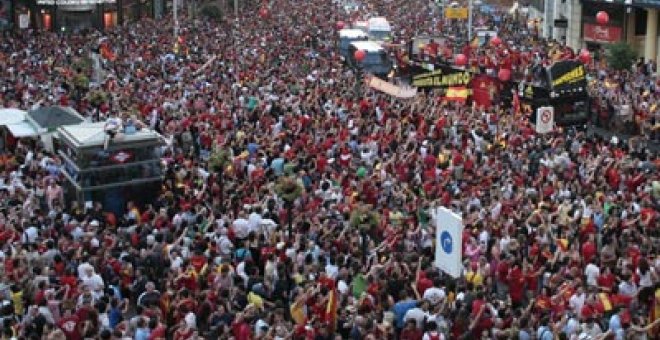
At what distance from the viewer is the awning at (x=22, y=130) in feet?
72.2

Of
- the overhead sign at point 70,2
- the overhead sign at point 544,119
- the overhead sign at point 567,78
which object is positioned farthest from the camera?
the overhead sign at point 70,2

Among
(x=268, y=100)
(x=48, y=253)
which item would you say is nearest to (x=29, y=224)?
(x=48, y=253)

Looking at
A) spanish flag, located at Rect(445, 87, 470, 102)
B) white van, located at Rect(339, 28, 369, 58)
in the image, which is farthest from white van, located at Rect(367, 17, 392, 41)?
spanish flag, located at Rect(445, 87, 470, 102)

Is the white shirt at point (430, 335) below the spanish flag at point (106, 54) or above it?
below

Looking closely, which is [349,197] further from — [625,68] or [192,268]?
[625,68]

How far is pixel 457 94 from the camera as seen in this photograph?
98.2ft

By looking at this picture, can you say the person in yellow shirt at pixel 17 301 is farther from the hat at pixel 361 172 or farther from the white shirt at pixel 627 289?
the hat at pixel 361 172

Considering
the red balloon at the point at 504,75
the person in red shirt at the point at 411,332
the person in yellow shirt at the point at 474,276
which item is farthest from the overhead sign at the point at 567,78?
the person in red shirt at the point at 411,332

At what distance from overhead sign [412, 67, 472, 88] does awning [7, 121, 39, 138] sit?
12223mm

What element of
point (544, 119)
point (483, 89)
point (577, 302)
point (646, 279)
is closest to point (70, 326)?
point (577, 302)

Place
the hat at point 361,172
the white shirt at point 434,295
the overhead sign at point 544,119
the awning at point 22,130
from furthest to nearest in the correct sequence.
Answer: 1. the overhead sign at point 544,119
2. the awning at point 22,130
3. the hat at point 361,172
4. the white shirt at point 434,295

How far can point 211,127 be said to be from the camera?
985 inches

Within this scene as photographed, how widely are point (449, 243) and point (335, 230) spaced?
99.5 inches

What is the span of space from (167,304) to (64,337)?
75.3 inches
